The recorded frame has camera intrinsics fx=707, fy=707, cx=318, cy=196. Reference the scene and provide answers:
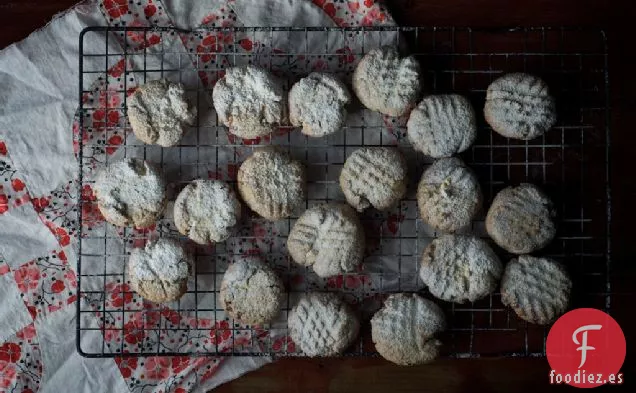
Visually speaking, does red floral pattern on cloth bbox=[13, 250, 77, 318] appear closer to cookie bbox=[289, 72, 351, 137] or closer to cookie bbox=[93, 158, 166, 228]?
cookie bbox=[93, 158, 166, 228]

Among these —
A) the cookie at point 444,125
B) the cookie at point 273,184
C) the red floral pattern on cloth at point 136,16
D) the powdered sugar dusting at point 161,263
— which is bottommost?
the powdered sugar dusting at point 161,263

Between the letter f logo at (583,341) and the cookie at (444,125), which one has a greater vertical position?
the cookie at (444,125)

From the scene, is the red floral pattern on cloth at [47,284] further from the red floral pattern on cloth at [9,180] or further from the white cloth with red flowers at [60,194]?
the red floral pattern on cloth at [9,180]

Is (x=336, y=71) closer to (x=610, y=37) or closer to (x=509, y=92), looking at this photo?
(x=509, y=92)

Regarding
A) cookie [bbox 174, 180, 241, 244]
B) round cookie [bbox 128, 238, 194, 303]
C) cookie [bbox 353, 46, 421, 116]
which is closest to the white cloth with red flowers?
round cookie [bbox 128, 238, 194, 303]

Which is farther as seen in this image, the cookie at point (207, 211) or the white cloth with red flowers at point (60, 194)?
the white cloth with red flowers at point (60, 194)

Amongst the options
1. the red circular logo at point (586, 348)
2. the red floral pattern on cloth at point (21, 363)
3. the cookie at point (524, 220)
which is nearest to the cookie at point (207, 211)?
the red floral pattern on cloth at point (21, 363)

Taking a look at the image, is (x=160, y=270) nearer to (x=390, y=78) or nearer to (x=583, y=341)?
(x=390, y=78)
